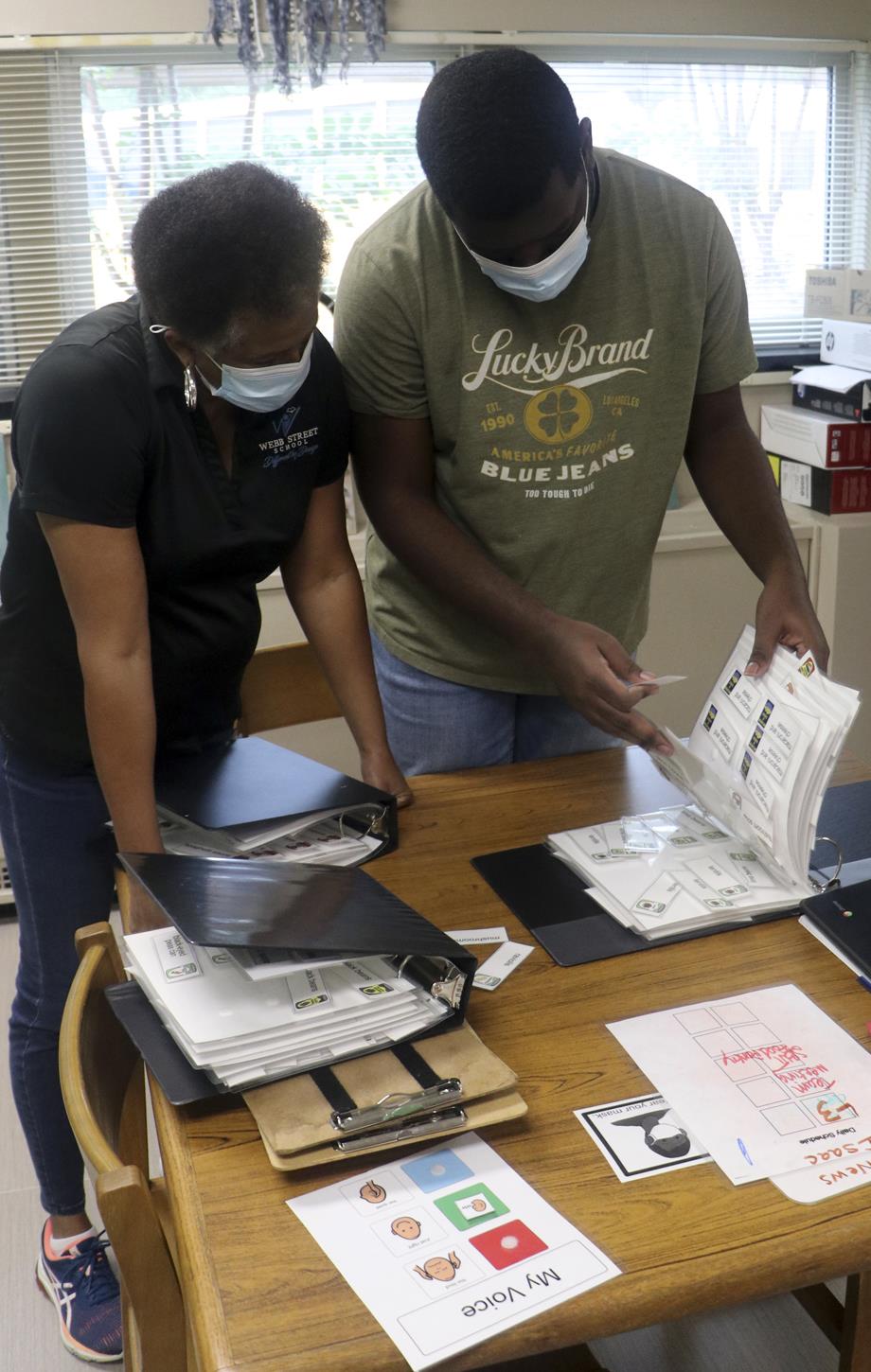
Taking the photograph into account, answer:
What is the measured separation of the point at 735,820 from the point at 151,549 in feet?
2.22

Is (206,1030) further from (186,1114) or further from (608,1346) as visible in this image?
(608,1346)

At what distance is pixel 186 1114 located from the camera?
3.29ft

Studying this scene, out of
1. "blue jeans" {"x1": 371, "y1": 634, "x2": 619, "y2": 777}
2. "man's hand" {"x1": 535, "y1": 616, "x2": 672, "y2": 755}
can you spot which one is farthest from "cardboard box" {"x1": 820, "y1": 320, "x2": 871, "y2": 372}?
"man's hand" {"x1": 535, "y1": 616, "x2": 672, "y2": 755}

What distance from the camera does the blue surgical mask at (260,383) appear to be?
4.13 ft

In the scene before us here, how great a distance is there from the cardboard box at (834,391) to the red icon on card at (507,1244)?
2552 mm

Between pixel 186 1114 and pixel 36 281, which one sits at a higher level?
pixel 36 281

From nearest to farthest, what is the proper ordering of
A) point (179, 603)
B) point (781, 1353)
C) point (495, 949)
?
point (495, 949) → point (179, 603) → point (781, 1353)

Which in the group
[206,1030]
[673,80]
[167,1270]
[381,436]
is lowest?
[167,1270]

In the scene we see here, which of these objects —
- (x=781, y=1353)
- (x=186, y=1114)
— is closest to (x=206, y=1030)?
(x=186, y=1114)

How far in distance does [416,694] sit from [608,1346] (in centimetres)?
90

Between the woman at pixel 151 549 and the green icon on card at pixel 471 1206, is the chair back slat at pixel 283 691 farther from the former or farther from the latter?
the green icon on card at pixel 471 1206

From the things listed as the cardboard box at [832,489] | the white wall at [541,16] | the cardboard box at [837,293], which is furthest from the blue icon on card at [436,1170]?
the cardboard box at [837,293]

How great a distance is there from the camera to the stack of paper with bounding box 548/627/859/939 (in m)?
1.23

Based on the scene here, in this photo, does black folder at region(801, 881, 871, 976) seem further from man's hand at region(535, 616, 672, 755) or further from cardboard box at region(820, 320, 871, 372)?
cardboard box at region(820, 320, 871, 372)
